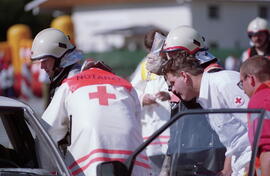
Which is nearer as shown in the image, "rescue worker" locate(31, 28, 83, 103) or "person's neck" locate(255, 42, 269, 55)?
"rescue worker" locate(31, 28, 83, 103)

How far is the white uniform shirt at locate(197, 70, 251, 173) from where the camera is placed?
4.68m

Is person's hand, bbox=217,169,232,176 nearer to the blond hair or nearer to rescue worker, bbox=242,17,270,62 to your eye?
the blond hair

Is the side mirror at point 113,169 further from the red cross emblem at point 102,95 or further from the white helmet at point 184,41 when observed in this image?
the white helmet at point 184,41

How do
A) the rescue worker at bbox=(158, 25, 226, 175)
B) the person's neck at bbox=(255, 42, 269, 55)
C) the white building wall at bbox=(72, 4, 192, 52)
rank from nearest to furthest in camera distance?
the rescue worker at bbox=(158, 25, 226, 175) < the person's neck at bbox=(255, 42, 269, 55) < the white building wall at bbox=(72, 4, 192, 52)

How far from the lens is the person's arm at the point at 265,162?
476cm

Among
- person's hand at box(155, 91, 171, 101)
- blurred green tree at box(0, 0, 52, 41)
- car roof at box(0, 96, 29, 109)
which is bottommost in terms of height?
blurred green tree at box(0, 0, 52, 41)

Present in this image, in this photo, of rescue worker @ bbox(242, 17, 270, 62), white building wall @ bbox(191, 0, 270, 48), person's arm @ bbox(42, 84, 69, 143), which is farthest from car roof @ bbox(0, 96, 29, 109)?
white building wall @ bbox(191, 0, 270, 48)

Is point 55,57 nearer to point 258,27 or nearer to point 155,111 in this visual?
point 155,111

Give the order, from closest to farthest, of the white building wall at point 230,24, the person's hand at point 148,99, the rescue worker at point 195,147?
the rescue worker at point 195,147, the person's hand at point 148,99, the white building wall at point 230,24

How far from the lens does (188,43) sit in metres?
6.90

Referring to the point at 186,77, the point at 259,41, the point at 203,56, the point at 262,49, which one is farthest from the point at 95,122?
the point at 259,41

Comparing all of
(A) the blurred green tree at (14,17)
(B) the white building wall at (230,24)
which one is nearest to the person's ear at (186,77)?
(B) the white building wall at (230,24)

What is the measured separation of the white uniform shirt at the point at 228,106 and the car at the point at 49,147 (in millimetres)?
103

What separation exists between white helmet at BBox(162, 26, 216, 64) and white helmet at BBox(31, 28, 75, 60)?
90 centimetres
